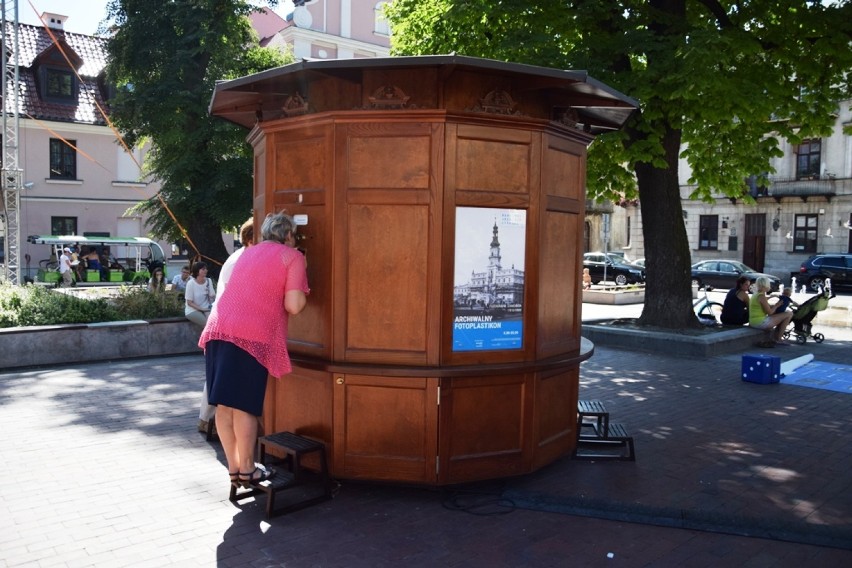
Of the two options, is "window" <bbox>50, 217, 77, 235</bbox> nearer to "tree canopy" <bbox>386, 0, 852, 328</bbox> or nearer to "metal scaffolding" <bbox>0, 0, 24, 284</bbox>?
"metal scaffolding" <bbox>0, 0, 24, 284</bbox>

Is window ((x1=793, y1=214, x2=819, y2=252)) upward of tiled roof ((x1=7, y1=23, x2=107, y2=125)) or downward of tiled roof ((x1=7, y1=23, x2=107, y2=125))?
downward

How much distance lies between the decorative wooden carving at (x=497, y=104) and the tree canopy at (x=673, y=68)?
253 inches

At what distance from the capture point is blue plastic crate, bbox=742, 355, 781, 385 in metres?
10.2

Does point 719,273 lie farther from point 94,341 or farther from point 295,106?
point 295,106

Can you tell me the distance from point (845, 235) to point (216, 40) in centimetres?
3690

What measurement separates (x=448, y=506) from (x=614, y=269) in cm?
3227

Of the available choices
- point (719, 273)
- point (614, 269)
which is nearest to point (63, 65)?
point (614, 269)

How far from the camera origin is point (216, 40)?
66.1 ft

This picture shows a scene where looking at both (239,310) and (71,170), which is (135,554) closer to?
(239,310)

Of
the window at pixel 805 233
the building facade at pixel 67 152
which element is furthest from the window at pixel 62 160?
the window at pixel 805 233

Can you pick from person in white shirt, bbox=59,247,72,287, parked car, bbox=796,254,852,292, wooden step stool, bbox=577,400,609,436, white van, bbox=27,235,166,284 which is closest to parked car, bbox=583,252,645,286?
parked car, bbox=796,254,852,292

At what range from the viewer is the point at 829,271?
116 feet

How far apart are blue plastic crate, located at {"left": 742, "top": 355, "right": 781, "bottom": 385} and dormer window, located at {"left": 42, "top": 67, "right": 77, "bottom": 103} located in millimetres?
35519

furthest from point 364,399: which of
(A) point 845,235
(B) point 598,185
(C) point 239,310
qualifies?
(A) point 845,235
